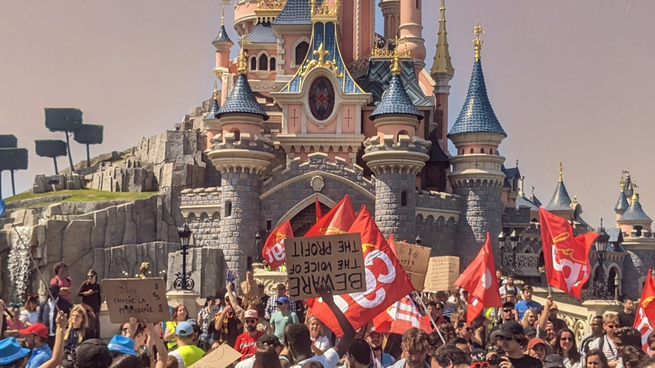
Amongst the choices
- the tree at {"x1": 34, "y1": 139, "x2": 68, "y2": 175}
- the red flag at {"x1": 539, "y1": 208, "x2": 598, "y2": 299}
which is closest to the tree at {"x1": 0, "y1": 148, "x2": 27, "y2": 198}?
the tree at {"x1": 34, "y1": 139, "x2": 68, "y2": 175}

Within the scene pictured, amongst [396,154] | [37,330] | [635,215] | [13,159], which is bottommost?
[37,330]

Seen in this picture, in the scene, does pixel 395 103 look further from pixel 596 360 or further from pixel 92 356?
pixel 92 356

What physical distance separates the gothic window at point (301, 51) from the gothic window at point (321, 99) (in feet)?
10.6

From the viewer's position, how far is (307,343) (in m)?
9.52

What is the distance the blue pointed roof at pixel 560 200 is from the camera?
197 ft

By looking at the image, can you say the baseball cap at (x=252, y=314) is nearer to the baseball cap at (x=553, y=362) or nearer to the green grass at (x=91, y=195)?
the baseball cap at (x=553, y=362)

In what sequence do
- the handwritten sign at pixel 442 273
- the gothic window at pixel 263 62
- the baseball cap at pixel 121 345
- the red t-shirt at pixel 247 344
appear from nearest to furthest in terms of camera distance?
the baseball cap at pixel 121 345, the red t-shirt at pixel 247 344, the handwritten sign at pixel 442 273, the gothic window at pixel 263 62

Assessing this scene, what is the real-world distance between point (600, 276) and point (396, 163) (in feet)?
30.1

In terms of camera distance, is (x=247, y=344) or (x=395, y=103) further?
(x=395, y=103)

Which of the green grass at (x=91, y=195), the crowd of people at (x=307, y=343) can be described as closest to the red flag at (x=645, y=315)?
the crowd of people at (x=307, y=343)

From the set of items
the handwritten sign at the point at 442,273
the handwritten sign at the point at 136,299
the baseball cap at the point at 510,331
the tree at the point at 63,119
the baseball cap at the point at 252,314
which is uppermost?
the tree at the point at 63,119

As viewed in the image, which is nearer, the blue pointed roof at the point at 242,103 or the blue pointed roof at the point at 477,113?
the blue pointed roof at the point at 242,103

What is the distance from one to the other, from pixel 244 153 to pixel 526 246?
14.6 m

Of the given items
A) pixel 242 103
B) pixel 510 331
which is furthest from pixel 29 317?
pixel 242 103
